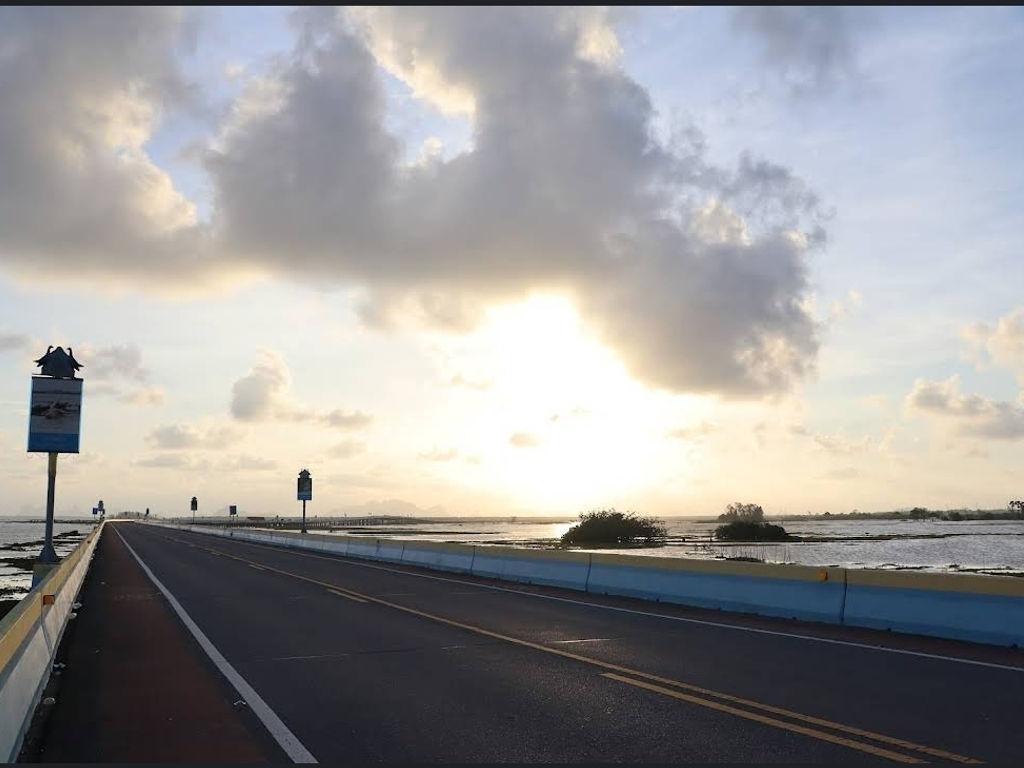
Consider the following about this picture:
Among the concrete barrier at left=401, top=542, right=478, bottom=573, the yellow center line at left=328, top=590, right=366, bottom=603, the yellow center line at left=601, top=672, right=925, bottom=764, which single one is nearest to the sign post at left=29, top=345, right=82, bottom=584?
the yellow center line at left=328, top=590, right=366, bottom=603

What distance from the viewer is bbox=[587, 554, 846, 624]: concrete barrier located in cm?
Answer: 1451

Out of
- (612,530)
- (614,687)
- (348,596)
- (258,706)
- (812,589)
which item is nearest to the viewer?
(258,706)

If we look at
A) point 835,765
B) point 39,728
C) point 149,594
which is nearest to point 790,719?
point 835,765

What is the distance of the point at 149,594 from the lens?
71.9ft

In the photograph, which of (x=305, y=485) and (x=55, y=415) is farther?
(x=305, y=485)

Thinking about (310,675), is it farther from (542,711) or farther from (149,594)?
(149,594)

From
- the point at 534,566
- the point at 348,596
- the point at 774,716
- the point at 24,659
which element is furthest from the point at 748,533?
the point at 24,659

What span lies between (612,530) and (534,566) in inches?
2120

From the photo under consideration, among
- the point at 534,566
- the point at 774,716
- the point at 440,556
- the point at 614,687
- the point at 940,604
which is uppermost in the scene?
the point at 940,604

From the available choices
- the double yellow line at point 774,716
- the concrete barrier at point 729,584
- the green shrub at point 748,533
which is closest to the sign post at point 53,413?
the concrete barrier at point 729,584

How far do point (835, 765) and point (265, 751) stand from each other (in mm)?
4729

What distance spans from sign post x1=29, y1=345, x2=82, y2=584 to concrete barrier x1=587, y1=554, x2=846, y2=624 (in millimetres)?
15974

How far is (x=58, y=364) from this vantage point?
24.9 metres

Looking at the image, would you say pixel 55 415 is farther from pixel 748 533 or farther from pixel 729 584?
pixel 748 533
